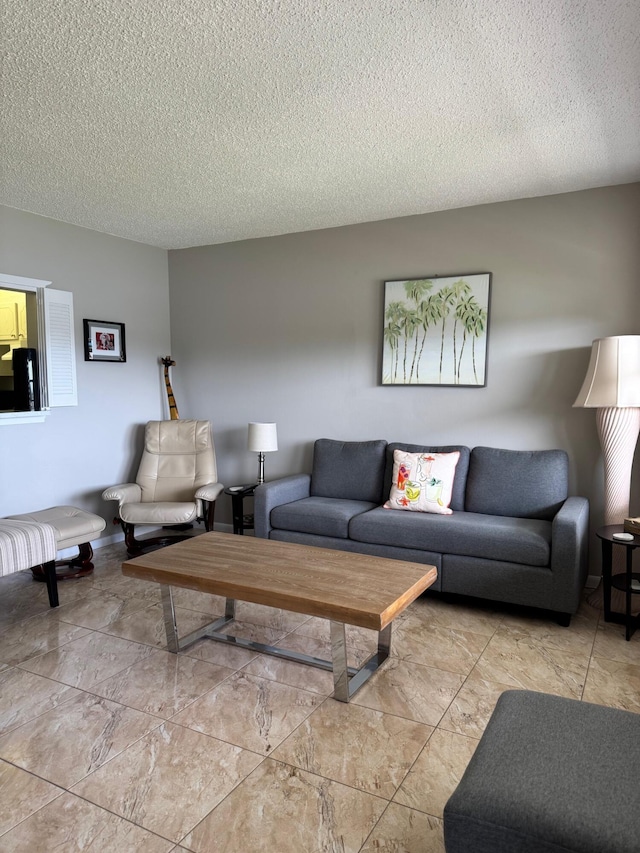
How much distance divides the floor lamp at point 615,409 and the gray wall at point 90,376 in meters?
3.54

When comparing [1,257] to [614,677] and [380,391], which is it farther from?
[614,677]

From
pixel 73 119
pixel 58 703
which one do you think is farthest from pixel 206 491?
pixel 73 119

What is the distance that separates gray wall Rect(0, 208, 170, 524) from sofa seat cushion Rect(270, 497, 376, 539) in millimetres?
1668

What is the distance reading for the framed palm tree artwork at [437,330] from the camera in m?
4.06

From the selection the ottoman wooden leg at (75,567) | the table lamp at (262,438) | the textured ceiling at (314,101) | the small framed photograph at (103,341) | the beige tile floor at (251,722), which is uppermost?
the textured ceiling at (314,101)

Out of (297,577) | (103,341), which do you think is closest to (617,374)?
(297,577)

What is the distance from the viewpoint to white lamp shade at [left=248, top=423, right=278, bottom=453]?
4.56m

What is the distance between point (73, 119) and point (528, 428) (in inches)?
124

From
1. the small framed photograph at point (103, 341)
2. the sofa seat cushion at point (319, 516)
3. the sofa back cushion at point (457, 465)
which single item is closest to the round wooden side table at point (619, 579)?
the sofa back cushion at point (457, 465)

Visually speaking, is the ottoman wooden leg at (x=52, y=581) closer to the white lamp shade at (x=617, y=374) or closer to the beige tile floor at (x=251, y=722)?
the beige tile floor at (x=251, y=722)

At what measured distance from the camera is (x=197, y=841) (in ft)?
5.58

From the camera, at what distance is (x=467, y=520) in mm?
3553

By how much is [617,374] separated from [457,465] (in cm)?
115

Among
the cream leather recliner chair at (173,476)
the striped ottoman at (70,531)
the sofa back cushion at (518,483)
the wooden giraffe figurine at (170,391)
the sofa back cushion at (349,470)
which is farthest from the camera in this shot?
the wooden giraffe figurine at (170,391)
